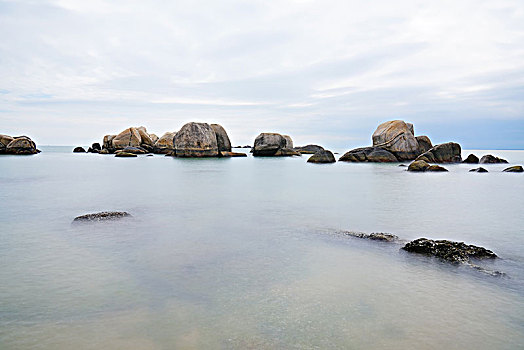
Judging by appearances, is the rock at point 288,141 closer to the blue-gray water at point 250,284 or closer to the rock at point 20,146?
the rock at point 20,146

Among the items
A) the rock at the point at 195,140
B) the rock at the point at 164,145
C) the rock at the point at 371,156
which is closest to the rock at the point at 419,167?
the rock at the point at 371,156

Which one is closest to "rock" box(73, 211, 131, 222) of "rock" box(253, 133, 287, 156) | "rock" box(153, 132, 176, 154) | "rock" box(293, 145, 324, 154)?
"rock" box(253, 133, 287, 156)

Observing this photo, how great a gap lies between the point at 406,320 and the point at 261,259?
2.61 meters

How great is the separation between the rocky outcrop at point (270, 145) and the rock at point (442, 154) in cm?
2046

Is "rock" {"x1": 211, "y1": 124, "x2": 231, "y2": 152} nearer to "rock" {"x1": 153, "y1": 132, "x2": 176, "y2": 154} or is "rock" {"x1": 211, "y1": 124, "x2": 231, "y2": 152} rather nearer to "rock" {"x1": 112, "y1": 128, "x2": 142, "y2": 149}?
"rock" {"x1": 153, "y1": 132, "x2": 176, "y2": 154}

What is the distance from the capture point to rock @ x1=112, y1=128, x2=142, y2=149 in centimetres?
5988

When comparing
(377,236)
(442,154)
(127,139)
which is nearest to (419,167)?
(442,154)

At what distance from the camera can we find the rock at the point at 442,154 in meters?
36.6

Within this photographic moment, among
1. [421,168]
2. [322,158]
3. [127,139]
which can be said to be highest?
[127,139]

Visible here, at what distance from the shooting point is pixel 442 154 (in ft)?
123

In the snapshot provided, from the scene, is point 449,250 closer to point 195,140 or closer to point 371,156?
point 371,156

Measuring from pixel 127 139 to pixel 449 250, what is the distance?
60.5 metres

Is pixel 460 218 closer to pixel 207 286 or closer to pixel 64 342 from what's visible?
pixel 207 286

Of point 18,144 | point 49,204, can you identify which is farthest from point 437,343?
point 18,144
